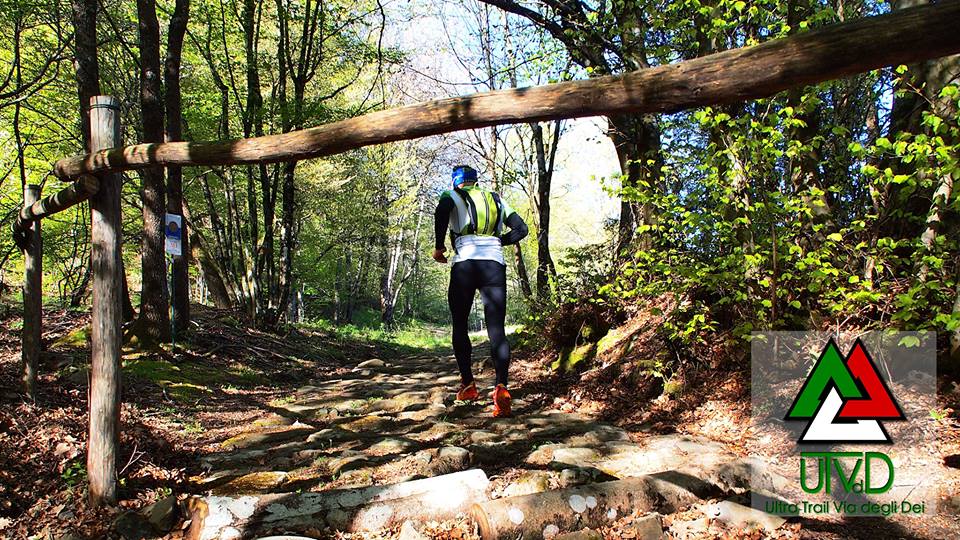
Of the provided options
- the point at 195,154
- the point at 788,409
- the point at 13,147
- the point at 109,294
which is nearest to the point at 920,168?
the point at 788,409

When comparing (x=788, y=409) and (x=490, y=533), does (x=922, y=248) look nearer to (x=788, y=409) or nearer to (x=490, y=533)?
(x=788, y=409)

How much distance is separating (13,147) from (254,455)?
595 inches

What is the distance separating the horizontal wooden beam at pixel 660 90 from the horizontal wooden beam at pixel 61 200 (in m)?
0.28

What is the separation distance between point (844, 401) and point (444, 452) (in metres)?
2.79

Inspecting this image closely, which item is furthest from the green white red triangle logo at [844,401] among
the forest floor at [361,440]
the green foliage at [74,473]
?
the green foliage at [74,473]

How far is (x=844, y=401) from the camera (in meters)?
3.54

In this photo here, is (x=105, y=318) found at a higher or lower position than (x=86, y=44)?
lower

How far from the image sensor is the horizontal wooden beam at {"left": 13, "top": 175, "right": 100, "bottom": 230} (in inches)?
120

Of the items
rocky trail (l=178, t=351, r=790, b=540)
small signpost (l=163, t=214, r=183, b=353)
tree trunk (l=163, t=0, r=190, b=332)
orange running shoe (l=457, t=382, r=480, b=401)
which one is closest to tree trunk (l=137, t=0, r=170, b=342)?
small signpost (l=163, t=214, r=183, b=353)

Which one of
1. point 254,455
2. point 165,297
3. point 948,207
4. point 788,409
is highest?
point 948,207

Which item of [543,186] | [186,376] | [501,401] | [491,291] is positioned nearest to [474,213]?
[491,291]

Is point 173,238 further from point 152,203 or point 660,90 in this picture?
point 660,90

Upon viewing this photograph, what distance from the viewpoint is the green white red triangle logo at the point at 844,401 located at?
3.33m

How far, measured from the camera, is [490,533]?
2387mm
